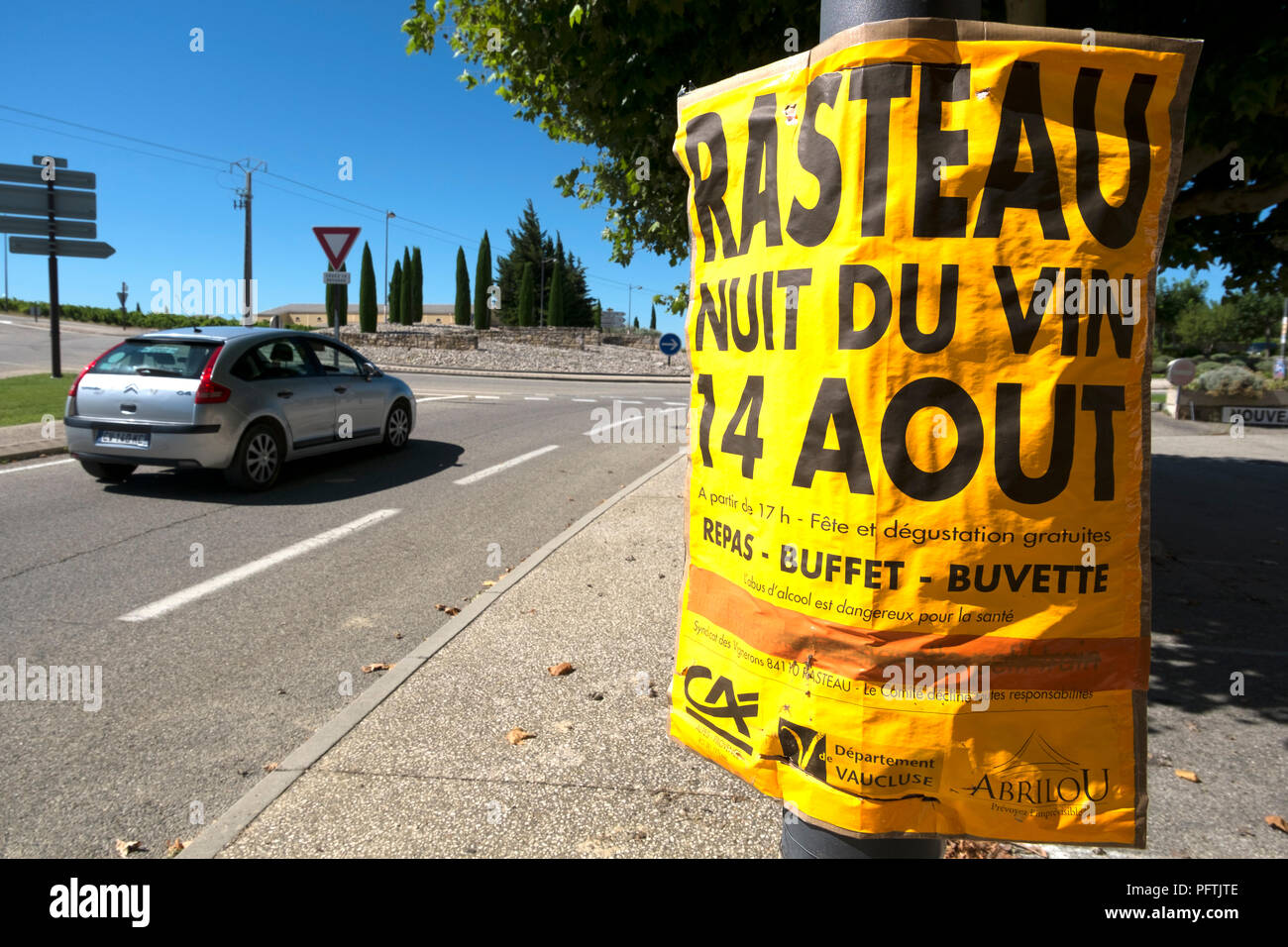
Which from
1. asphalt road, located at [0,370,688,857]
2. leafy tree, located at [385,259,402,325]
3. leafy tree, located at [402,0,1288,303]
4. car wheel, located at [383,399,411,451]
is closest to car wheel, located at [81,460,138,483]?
asphalt road, located at [0,370,688,857]

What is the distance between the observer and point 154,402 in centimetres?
853

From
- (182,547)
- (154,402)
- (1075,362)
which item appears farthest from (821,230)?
(154,402)

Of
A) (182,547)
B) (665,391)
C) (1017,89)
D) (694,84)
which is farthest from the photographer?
(665,391)

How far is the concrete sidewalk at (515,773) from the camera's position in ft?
9.45

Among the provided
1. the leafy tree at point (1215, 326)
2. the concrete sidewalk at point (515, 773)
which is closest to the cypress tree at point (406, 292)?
the leafy tree at point (1215, 326)

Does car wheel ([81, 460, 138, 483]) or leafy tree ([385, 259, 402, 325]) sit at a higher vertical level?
leafy tree ([385, 259, 402, 325])

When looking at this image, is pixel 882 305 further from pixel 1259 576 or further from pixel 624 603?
pixel 1259 576

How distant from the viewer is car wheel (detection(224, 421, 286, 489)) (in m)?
8.82

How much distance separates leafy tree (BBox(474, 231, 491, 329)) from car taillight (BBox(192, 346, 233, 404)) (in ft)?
211

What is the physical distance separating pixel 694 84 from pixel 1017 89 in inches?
205

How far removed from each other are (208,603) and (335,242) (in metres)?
10.7

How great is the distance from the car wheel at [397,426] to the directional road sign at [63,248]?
14437mm

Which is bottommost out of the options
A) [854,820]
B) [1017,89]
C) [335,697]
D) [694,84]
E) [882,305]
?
[335,697]

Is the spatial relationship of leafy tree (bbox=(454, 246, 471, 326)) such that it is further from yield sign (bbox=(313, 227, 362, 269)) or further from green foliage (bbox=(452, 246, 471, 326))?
yield sign (bbox=(313, 227, 362, 269))
